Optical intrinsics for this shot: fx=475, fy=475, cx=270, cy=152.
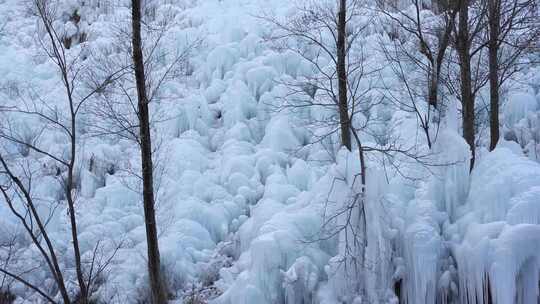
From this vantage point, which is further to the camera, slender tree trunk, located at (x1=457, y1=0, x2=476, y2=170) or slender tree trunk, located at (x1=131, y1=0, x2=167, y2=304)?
slender tree trunk, located at (x1=457, y1=0, x2=476, y2=170)

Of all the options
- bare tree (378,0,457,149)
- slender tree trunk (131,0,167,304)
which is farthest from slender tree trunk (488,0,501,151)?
slender tree trunk (131,0,167,304)

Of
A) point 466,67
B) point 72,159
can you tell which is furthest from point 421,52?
point 72,159

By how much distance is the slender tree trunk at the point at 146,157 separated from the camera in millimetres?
6074

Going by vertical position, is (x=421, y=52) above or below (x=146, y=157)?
above

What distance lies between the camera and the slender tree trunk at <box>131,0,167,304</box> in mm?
6074

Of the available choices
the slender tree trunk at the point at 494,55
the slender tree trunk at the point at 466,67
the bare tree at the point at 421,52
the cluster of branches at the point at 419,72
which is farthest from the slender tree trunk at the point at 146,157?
the slender tree trunk at the point at 494,55

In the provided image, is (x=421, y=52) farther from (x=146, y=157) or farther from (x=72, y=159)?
(x=72, y=159)

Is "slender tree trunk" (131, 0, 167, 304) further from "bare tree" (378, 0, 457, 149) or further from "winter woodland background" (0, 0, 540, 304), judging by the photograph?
"bare tree" (378, 0, 457, 149)

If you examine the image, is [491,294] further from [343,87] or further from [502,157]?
[343,87]

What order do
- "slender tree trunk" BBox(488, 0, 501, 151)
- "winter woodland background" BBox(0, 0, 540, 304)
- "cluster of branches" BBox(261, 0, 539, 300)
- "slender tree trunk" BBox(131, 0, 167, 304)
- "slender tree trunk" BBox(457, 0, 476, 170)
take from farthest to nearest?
"slender tree trunk" BBox(488, 0, 501, 151) < "slender tree trunk" BBox(457, 0, 476, 170) < "cluster of branches" BBox(261, 0, 539, 300) < "slender tree trunk" BBox(131, 0, 167, 304) < "winter woodland background" BBox(0, 0, 540, 304)

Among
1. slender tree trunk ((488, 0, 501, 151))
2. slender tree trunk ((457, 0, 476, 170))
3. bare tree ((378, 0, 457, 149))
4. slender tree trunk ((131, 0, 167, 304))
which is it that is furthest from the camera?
bare tree ((378, 0, 457, 149))

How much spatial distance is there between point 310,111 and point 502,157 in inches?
174

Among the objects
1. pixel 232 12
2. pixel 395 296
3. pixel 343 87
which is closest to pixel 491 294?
pixel 395 296

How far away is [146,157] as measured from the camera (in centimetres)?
617
